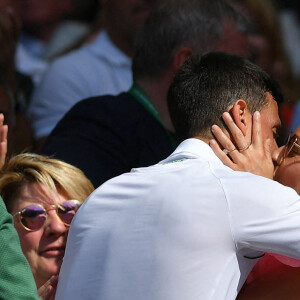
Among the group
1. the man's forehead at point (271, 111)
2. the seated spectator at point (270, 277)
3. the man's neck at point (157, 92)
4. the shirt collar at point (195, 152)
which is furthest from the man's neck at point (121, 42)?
the shirt collar at point (195, 152)

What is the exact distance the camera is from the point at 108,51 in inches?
214

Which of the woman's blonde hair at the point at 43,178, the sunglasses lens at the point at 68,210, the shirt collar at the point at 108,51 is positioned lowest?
the shirt collar at the point at 108,51

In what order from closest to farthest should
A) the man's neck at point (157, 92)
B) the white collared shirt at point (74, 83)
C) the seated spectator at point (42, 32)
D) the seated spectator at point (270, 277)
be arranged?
the seated spectator at point (270, 277), the man's neck at point (157, 92), the white collared shirt at point (74, 83), the seated spectator at point (42, 32)

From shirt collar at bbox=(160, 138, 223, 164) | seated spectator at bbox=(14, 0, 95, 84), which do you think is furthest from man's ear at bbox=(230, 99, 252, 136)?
seated spectator at bbox=(14, 0, 95, 84)

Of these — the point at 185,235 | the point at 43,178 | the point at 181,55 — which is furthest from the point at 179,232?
the point at 181,55

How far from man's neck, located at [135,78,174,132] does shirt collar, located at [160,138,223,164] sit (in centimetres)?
154

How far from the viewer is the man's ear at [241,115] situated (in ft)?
9.75

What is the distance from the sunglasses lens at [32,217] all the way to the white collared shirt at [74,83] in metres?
1.59

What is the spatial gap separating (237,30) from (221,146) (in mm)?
1844

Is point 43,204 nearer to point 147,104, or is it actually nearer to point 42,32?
point 147,104

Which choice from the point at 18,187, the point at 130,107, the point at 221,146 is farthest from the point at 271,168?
the point at 130,107

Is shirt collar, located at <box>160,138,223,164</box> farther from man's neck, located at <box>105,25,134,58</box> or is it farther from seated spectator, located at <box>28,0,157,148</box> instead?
man's neck, located at <box>105,25,134,58</box>

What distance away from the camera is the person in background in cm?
420

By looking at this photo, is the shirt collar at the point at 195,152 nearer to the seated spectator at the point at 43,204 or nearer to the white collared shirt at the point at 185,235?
the white collared shirt at the point at 185,235
